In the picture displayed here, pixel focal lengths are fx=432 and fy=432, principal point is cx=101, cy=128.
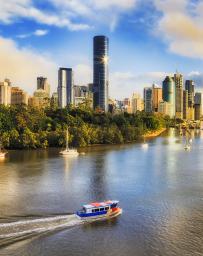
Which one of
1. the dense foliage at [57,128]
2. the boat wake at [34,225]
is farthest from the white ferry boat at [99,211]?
the dense foliage at [57,128]

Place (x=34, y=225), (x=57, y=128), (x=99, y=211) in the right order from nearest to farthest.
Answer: (x=34, y=225)
(x=99, y=211)
(x=57, y=128)

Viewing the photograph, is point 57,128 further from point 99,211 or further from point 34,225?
point 34,225

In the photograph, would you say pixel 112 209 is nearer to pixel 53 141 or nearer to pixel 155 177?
pixel 155 177

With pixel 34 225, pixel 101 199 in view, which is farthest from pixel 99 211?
pixel 34 225

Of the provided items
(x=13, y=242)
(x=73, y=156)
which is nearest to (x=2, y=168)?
(x=73, y=156)

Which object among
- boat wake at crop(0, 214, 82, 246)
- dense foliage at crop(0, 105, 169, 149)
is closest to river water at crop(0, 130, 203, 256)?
boat wake at crop(0, 214, 82, 246)

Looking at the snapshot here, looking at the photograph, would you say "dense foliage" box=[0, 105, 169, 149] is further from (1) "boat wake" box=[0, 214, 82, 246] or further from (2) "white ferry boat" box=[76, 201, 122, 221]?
(1) "boat wake" box=[0, 214, 82, 246]

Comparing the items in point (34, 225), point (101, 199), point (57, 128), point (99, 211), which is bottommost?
point (34, 225)
